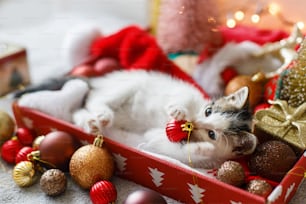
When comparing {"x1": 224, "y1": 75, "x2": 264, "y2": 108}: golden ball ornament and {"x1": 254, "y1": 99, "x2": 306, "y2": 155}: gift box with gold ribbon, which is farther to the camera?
{"x1": 224, "y1": 75, "x2": 264, "y2": 108}: golden ball ornament

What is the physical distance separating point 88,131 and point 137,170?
0.49 feet

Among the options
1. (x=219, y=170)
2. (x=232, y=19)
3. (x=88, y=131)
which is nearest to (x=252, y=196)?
(x=219, y=170)

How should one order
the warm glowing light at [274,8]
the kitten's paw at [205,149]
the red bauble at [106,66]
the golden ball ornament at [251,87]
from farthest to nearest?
the warm glowing light at [274,8]
the red bauble at [106,66]
the golden ball ornament at [251,87]
the kitten's paw at [205,149]

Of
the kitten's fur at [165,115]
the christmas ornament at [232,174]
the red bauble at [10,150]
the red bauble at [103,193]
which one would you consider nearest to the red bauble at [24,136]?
the red bauble at [10,150]

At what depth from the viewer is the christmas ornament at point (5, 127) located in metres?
1.06

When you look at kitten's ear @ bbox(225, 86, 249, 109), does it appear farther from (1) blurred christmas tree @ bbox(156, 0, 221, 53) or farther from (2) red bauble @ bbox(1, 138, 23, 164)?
(2) red bauble @ bbox(1, 138, 23, 164)

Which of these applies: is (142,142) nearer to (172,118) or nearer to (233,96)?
(172,118)

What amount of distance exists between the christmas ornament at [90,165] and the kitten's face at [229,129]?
0.21 m

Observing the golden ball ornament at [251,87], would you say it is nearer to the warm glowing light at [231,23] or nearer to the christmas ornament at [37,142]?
the warm glowing light at [231,23]

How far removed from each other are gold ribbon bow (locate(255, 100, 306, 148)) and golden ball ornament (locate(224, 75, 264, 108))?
12 centimetres

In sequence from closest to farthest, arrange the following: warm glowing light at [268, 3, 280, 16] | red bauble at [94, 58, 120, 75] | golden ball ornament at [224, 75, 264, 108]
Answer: golden ball ornament at [224, 75, 264, 108]
red bauble at [94, 58, 120, 75]
warm glowing light at [268, 3, 280, 16]

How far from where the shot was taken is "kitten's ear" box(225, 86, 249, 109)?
2.98 feet

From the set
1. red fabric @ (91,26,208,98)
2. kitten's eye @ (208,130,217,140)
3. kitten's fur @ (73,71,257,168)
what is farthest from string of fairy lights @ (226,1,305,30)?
kitten's eye @ (208,130,217,140)

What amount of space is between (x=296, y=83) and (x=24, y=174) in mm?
687
